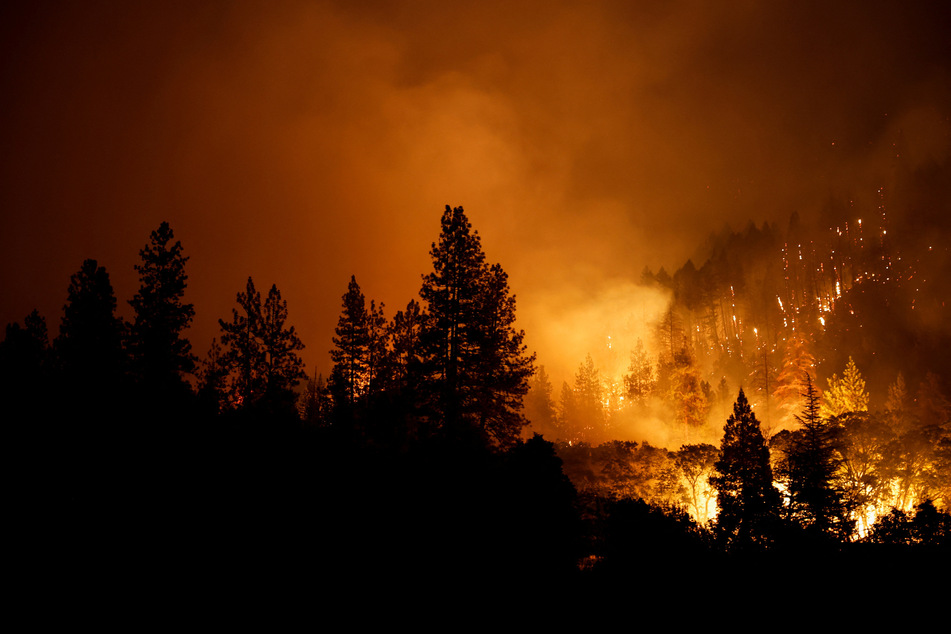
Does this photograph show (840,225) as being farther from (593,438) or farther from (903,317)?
(593,438)

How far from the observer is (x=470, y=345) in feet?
78.5

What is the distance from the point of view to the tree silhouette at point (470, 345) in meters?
23.3

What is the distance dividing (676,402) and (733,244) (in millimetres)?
77127

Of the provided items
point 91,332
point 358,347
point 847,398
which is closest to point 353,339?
point 358,347

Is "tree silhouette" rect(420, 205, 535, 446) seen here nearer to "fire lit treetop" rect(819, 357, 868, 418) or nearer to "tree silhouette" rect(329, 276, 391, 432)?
"tree silhouette" rect(329, 276, 391, 432)

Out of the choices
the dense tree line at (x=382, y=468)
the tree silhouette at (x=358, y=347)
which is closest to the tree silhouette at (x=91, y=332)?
the dense tree line at (x=382, y=468)

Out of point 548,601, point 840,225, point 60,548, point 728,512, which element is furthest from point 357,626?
point 840,225

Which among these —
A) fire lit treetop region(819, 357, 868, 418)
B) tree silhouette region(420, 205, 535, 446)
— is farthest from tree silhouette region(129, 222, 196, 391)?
fire lit treetop region(819, 357, 868, 418)

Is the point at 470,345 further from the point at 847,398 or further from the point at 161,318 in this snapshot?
the point at 847,398

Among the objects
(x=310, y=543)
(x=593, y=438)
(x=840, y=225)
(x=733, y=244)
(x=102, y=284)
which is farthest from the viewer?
(x=733, y=244)

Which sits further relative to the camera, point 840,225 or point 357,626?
point 840,225

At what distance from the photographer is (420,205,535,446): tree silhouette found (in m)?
23.3

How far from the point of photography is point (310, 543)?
13.1m

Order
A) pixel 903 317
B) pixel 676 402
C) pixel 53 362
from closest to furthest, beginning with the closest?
1. pixel 53 362
2. pixel 676 402
3. pixel 903 317
